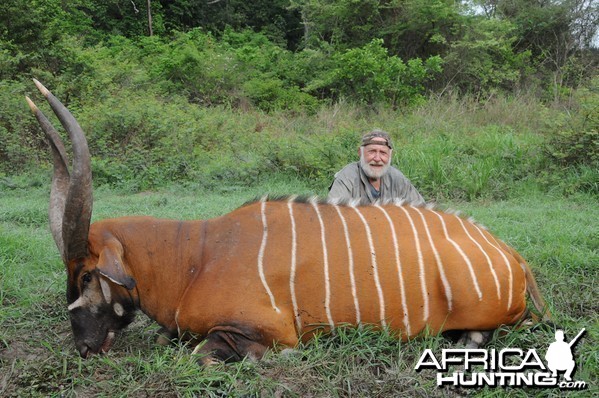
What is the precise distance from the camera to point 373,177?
4.72m

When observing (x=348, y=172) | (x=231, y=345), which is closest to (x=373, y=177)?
(x=348, y=172)

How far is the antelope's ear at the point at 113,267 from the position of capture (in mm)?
2672

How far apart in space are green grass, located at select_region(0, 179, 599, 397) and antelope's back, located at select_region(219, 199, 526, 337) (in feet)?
0.45

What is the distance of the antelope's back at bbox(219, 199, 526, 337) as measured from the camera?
2.92m

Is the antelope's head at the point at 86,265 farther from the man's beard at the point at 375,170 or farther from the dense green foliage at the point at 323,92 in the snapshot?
the dense green foliage at the point at 323,92

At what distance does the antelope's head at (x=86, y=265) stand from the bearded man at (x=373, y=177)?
85.0 inches

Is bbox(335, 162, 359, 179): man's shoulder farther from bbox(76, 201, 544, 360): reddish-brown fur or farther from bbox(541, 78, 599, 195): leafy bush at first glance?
bbox(541, 78, 599, 195): leafy bush

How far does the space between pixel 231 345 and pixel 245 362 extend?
0.13 m

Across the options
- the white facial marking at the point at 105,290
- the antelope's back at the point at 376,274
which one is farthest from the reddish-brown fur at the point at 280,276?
the white facial marking at the point at 105,290

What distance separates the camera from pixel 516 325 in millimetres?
3176

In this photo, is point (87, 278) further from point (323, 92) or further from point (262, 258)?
point (323, 92)

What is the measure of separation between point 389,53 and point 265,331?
12786 mm

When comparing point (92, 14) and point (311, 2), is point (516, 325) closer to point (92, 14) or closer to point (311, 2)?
point (311, 2)

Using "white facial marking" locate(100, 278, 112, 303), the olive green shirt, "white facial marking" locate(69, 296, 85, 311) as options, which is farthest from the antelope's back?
the olive green shirt
